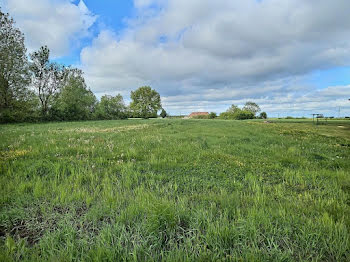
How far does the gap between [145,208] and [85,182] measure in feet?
7.97

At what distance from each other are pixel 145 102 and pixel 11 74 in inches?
2732

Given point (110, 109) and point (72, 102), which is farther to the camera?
point (110, 109)

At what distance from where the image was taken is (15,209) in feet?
9.56

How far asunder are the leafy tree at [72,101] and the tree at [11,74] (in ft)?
41.2

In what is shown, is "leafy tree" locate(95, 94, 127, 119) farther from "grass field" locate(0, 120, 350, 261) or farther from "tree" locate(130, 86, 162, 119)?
"grass field" locate(0, 120, 350, 261)

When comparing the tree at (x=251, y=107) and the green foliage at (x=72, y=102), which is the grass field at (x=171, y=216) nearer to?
the green foliage at (x=72, y=102)

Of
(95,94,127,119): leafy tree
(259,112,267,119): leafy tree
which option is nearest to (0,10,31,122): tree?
(95,94,127,119): leafy tree

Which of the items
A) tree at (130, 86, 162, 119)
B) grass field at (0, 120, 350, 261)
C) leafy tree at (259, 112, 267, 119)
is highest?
tree at (130, 86, 162, 119)

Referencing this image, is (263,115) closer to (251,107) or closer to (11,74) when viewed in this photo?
(251,107)

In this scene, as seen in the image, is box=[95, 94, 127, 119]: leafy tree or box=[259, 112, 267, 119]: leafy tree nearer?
box=[95, 94, 127, 119]: leafy tree

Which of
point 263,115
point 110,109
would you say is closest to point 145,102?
point 110,109

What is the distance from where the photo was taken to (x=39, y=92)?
49.8 meters

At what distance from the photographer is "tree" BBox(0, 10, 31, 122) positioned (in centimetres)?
3521

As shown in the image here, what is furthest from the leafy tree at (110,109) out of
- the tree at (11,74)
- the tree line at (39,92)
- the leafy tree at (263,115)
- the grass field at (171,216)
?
the leafy tree at (263,115)
